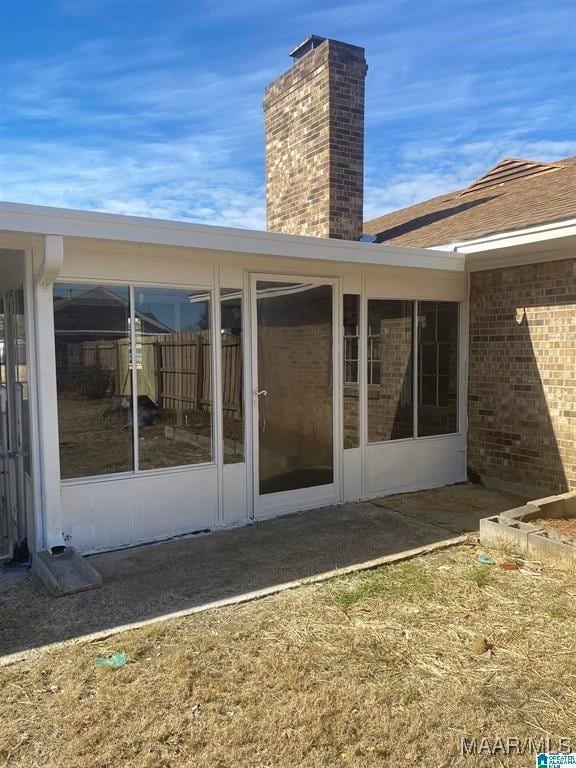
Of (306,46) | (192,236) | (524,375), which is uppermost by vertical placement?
(306,46)

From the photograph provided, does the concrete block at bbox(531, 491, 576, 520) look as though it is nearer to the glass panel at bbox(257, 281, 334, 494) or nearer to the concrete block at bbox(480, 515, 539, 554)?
the concrete block at bbox(480, 515, 539, 554)

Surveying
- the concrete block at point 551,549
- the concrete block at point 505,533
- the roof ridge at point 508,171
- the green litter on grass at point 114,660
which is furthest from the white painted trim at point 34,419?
the roof ridge at point 508,171

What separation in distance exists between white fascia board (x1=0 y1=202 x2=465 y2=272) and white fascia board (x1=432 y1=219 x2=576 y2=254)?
409 mm

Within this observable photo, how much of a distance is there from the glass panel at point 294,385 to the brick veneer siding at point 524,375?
6.86ft

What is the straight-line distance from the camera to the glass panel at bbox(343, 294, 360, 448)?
253 inches

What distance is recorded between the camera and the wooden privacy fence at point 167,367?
4852 millimetres

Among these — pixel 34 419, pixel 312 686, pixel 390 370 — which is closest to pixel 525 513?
pixel 390 370

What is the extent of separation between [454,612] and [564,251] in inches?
160

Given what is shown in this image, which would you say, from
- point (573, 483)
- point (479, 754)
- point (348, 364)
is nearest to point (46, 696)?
point (479, 754)

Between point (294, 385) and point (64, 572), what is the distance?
2.79 meters

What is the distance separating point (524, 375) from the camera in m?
6.66

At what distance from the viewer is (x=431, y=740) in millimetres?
2592

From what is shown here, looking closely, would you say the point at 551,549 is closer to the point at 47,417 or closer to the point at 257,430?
the point at 257,430

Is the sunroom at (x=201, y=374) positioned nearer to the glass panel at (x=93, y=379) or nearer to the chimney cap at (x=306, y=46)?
the glass panel at (x=93, y=379)
